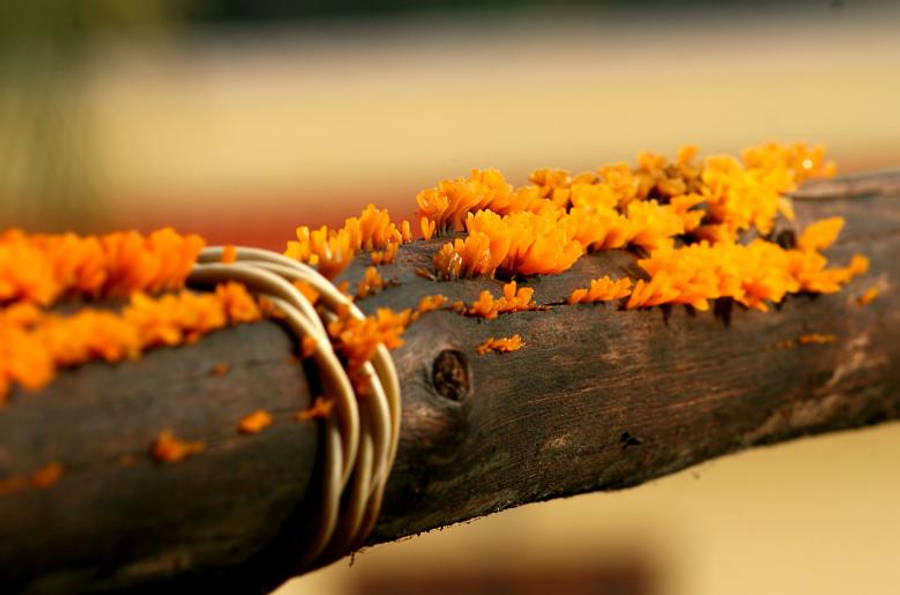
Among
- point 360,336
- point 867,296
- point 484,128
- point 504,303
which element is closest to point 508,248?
point 504,303

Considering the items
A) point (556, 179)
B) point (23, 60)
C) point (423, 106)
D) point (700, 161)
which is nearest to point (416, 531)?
point (556, 179)

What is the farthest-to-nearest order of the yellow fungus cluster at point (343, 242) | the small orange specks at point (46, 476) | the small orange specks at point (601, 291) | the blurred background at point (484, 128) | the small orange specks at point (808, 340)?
1. the blurred background at point (484, 128)
2. the small orange specks at point (808, 340)
3. the small orange specks at point (601, 291)
4. the yellow fungus cluster at point (343, 242)
5. the small orange specks at point (46, 476)

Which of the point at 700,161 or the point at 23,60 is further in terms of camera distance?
the point at 23,60

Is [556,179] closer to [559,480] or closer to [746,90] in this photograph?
[559,480]

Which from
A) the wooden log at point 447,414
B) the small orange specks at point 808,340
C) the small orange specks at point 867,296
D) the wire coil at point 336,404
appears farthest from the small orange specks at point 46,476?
the small orange specks at point 867,296

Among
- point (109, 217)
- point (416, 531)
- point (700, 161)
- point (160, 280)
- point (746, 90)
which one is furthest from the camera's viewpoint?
point (746, 90)

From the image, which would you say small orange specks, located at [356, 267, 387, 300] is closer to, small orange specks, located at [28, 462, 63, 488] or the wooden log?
the wooden log

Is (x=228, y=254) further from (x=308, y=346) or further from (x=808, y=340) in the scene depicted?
(x=808, y=340)

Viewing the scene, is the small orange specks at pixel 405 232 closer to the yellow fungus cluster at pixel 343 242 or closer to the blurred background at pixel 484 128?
the yellow fungus cluster at pixel 343 242
